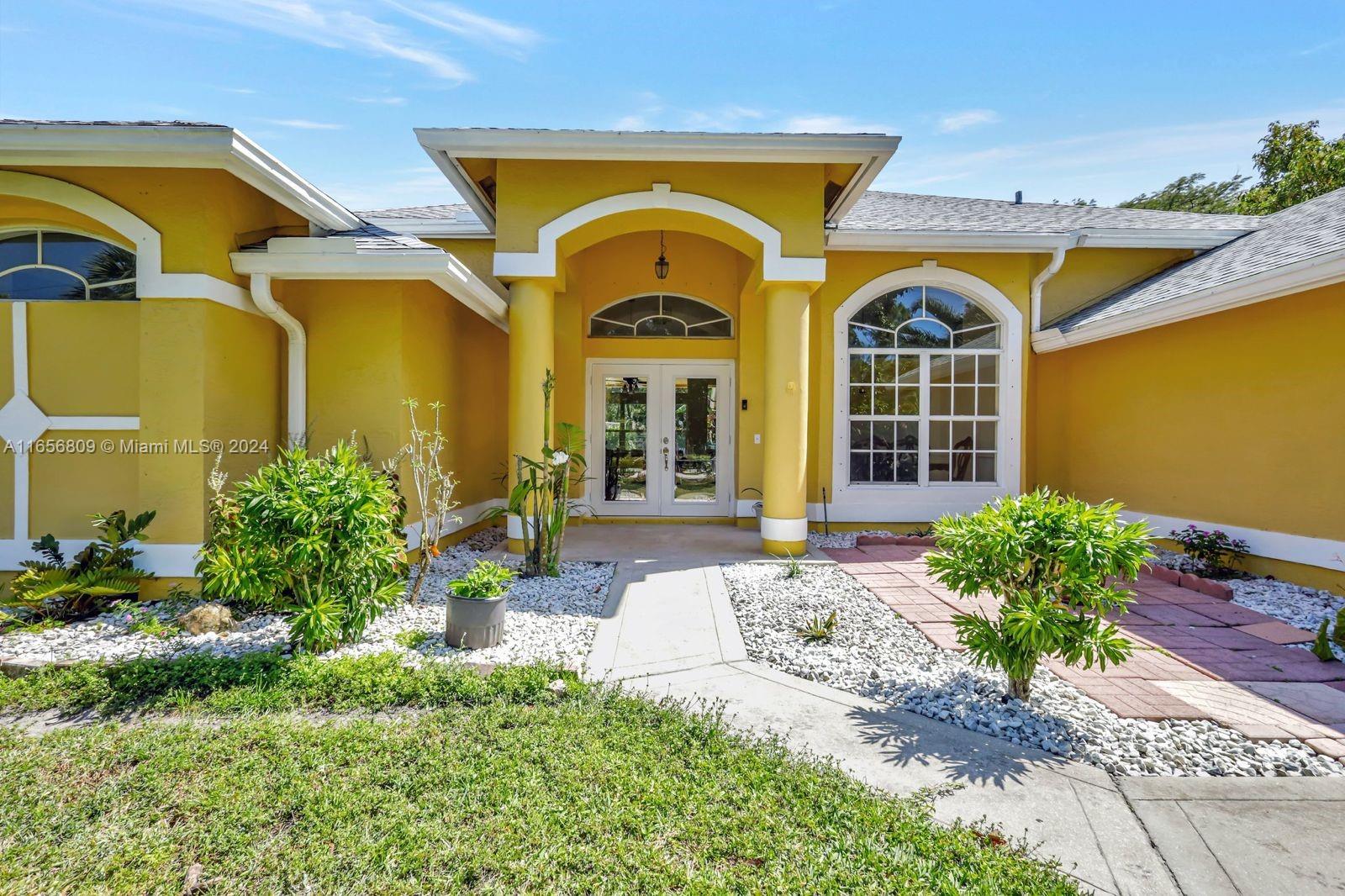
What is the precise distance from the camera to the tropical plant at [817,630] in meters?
4.54

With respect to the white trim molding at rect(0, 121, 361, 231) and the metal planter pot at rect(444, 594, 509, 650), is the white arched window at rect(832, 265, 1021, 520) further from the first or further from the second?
the white trim molding at rect(0, 121, 361, 231)

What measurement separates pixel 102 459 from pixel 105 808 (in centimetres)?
423

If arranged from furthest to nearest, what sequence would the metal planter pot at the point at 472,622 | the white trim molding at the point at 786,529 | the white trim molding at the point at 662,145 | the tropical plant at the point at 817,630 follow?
the white trim molding at the point at 786,529
the white trim molding at the point at 662,145
the tropical plant at the point at 817,630
the metal planter pot at the point at 472,622

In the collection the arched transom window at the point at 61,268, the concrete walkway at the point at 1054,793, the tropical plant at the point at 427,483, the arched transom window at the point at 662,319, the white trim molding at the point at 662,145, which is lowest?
the concrete walkway at the point at 1054,793

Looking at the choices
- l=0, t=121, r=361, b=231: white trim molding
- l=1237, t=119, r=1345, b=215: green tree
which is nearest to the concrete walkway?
l=0, t=121, r=361, b=231: white trim molding

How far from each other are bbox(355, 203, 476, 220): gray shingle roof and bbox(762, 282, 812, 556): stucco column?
5687 mm

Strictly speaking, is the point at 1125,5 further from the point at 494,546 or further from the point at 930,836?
the point at 494,546

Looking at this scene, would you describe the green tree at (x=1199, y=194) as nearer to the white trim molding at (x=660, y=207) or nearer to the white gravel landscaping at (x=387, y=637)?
the white trim molding at (x=660, y=207)

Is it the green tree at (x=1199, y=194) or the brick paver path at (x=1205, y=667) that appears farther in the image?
the green tree at (x=1199, y=194)

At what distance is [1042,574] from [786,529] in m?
3.90

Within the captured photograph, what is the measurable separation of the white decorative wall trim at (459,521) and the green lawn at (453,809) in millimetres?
3087

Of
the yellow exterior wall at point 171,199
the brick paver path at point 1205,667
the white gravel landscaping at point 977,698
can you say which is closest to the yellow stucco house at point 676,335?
the yellow exterior wall at point 171,199

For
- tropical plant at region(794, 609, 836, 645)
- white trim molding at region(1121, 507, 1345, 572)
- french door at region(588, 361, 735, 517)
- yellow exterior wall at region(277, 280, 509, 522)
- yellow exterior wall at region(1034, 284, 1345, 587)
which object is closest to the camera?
tropical plant at region(794, 609, 836, 645)

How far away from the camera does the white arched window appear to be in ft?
29.8
